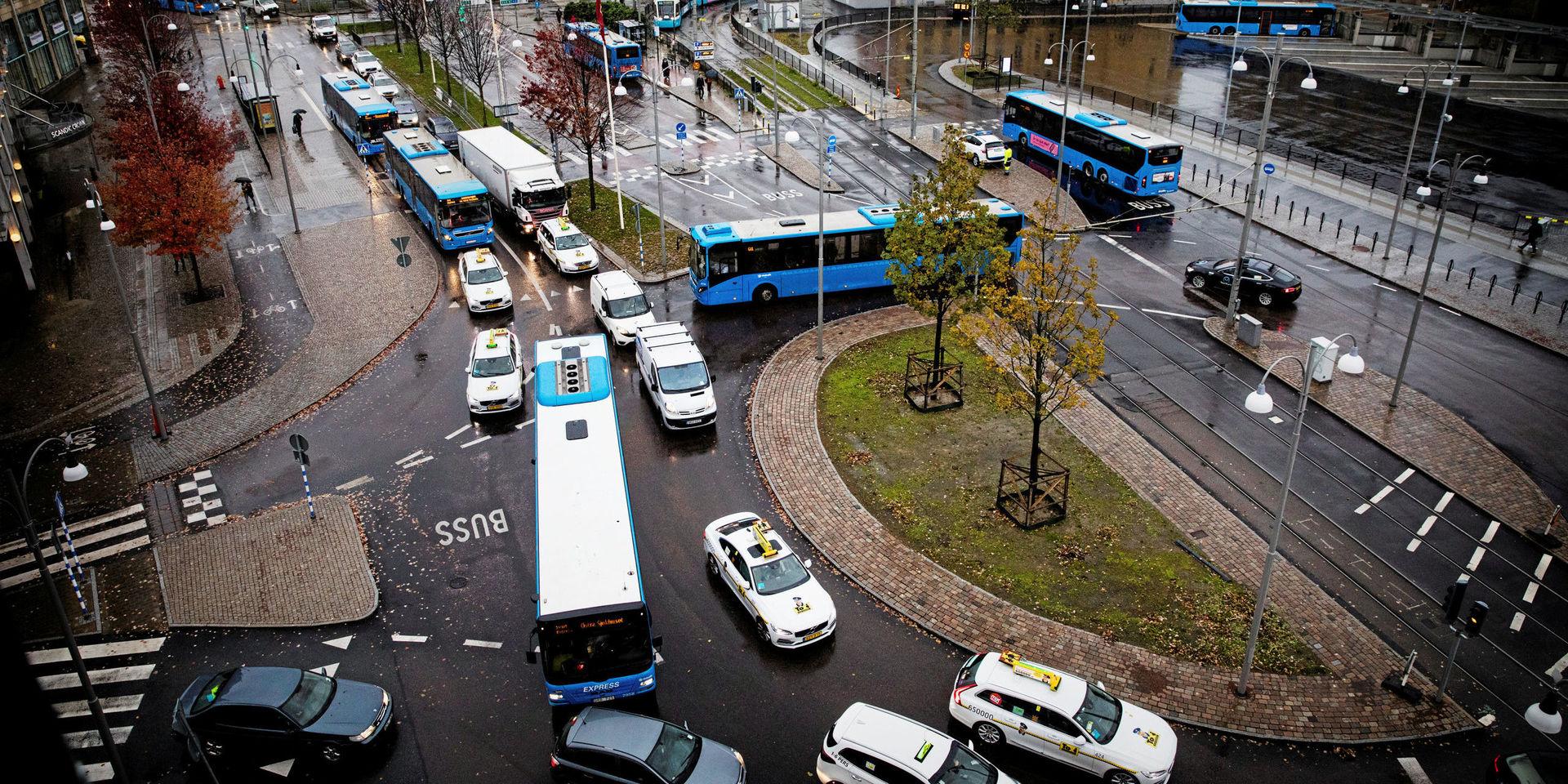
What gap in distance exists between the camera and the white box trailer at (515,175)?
143 feet

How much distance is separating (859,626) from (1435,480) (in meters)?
16.4

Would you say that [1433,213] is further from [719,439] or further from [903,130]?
[719,439]

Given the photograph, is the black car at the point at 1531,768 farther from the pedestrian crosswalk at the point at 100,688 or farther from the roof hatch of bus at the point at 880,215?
the roof hatch of bus at the point at 880,215

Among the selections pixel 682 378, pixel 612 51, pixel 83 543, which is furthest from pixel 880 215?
pixel 612 51

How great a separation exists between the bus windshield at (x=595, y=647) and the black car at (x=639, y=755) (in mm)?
1013

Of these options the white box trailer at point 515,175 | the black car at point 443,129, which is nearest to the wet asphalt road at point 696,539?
the white box trailer at point 515,175

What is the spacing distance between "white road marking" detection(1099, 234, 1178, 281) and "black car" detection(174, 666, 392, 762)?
32455 mm

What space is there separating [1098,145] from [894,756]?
126ft

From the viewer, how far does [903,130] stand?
5997cm

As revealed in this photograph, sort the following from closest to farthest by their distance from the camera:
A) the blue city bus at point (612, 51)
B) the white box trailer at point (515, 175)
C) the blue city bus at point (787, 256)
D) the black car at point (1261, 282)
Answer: the black car at point (1261, 282), the blue city bus at point (787, 256), the white box trailer at point (515, 175), the blue city bus at point (612, 51)

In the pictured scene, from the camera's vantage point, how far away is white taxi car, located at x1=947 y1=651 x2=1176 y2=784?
18.1m

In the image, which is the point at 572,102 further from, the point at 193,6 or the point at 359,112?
the point at 193,6

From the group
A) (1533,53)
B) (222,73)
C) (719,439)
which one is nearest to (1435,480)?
(719,439)

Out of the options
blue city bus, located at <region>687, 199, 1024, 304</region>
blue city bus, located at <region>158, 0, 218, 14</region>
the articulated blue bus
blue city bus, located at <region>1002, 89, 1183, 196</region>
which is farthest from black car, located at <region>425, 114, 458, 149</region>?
blue city bus, located at <region>158, 0, 218, 14</region>
